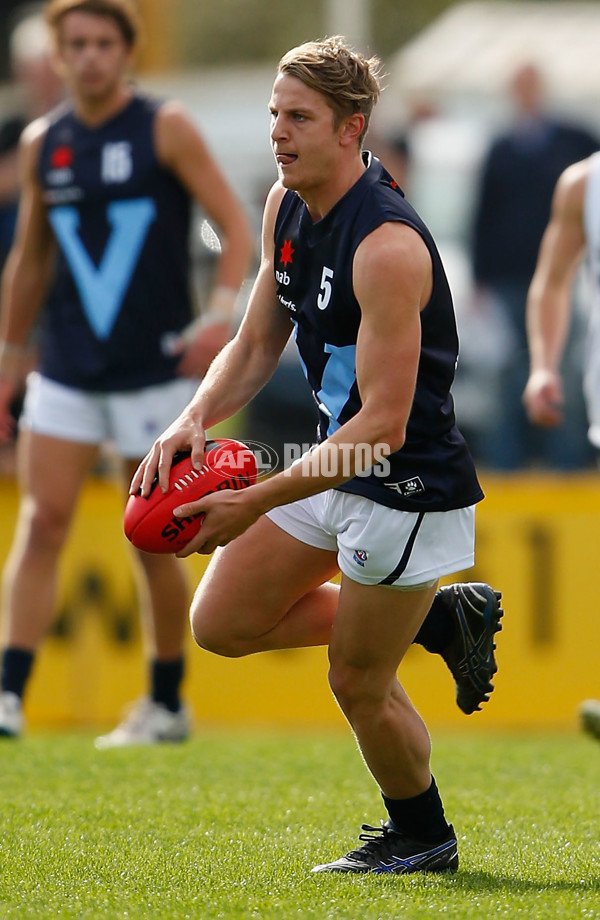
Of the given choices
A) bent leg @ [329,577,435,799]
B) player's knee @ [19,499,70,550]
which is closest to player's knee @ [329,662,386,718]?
bent leg @ [329,577,435,799]

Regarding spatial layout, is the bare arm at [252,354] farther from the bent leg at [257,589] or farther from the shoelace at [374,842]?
the shoelace at [374,842]

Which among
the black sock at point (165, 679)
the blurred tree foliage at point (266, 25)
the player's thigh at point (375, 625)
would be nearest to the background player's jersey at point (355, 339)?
the player's thigh at point (375, 625)

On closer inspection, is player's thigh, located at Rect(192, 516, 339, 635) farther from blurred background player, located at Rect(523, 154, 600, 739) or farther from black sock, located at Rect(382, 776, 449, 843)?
blurred background player, located at Rect(523, 154, 600, 739)

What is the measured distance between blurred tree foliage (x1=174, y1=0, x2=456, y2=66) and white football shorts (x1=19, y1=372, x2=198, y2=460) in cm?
2170

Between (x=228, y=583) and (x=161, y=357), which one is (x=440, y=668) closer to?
(x=161, y=357)

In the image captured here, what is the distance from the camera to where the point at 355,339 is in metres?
4.03

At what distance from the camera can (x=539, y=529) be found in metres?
7.59

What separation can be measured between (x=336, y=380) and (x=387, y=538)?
1.39ft

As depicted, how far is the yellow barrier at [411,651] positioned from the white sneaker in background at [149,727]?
984 millimetres

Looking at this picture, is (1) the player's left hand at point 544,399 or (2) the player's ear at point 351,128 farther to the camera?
(1) the player's left hand at point 544,399

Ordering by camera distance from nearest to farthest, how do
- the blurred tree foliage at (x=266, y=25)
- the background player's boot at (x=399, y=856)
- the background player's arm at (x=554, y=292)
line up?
the background player's boot at (x=399, y=856) < the background player's arm at (x=554, y=292) < the blurred tree foliage at (x=266, y=25)

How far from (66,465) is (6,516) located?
1492 mm

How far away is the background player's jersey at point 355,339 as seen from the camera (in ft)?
13.0

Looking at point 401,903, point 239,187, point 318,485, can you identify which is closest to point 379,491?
point 318,485
